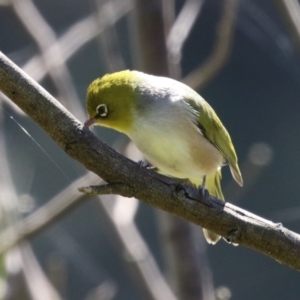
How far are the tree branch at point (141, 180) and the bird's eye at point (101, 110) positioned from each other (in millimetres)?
625

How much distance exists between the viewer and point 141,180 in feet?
7.00

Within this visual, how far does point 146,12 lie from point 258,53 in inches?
95.7

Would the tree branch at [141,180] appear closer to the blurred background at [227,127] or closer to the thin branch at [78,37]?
the thin branch at [78,37]

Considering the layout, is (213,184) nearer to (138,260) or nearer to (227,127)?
(138,260)

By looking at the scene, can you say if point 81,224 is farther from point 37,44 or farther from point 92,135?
point 92,135

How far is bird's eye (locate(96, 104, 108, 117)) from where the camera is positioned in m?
2.73

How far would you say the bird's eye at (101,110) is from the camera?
2730 mm

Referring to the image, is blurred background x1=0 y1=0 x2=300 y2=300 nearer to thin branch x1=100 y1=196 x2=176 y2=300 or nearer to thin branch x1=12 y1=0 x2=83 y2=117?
thin branch x1=12 y1=0 x2=83 y2=117

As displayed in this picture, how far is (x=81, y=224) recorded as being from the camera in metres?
5.79

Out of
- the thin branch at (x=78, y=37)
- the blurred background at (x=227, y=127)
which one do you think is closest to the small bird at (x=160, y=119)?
the thin branch at (x=78, y=37)

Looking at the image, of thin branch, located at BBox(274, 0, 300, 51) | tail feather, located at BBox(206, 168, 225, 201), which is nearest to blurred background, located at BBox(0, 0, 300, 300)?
tail feather, located at BBox(206, 168, 225, 201)

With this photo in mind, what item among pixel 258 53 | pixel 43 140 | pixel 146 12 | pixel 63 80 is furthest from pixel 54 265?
pixel 258 53

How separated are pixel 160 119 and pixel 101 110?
0.24 meters

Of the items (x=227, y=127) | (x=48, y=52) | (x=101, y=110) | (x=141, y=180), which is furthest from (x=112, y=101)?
(x=227, y=127)
